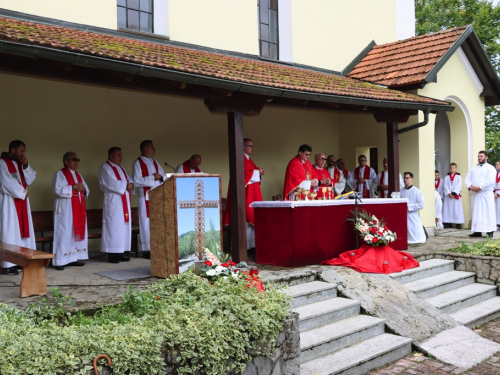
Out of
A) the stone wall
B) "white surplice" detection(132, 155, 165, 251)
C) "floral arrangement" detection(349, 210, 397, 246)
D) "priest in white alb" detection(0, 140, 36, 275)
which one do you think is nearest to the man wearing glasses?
"priest in white alb" detection(0, 140, 36, 275)

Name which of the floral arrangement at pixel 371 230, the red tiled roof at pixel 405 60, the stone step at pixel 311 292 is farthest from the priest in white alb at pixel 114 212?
the red tiled roof at pixel 405 60

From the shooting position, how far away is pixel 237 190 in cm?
852

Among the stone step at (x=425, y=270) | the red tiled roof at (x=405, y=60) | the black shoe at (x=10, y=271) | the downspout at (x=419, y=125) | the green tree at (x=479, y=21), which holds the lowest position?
the stone step at (x=425, y=270)

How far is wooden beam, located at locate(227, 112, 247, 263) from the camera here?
335 inches

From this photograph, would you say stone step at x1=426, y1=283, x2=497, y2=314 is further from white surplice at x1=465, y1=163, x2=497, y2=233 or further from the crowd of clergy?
white surplice at x1=465, y1=163, x2=497, y2=233

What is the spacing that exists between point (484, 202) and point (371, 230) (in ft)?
17.2

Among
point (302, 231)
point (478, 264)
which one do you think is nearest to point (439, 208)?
point (478, 264)

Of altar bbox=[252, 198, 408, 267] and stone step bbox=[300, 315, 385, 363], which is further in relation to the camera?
altar bbox=[252, 198, 408, 267]

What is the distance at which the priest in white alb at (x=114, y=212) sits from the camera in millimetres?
9211

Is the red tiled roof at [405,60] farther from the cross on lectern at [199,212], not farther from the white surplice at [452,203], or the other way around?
the cross on lectern at [199,212]

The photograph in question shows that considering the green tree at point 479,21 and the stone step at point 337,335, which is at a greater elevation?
the green tree at point 479,21

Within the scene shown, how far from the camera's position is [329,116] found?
14.6 metres

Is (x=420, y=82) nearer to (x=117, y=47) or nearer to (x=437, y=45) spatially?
(x=437, y=45)

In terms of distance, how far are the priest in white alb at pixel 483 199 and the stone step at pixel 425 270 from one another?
3279 millimetres
